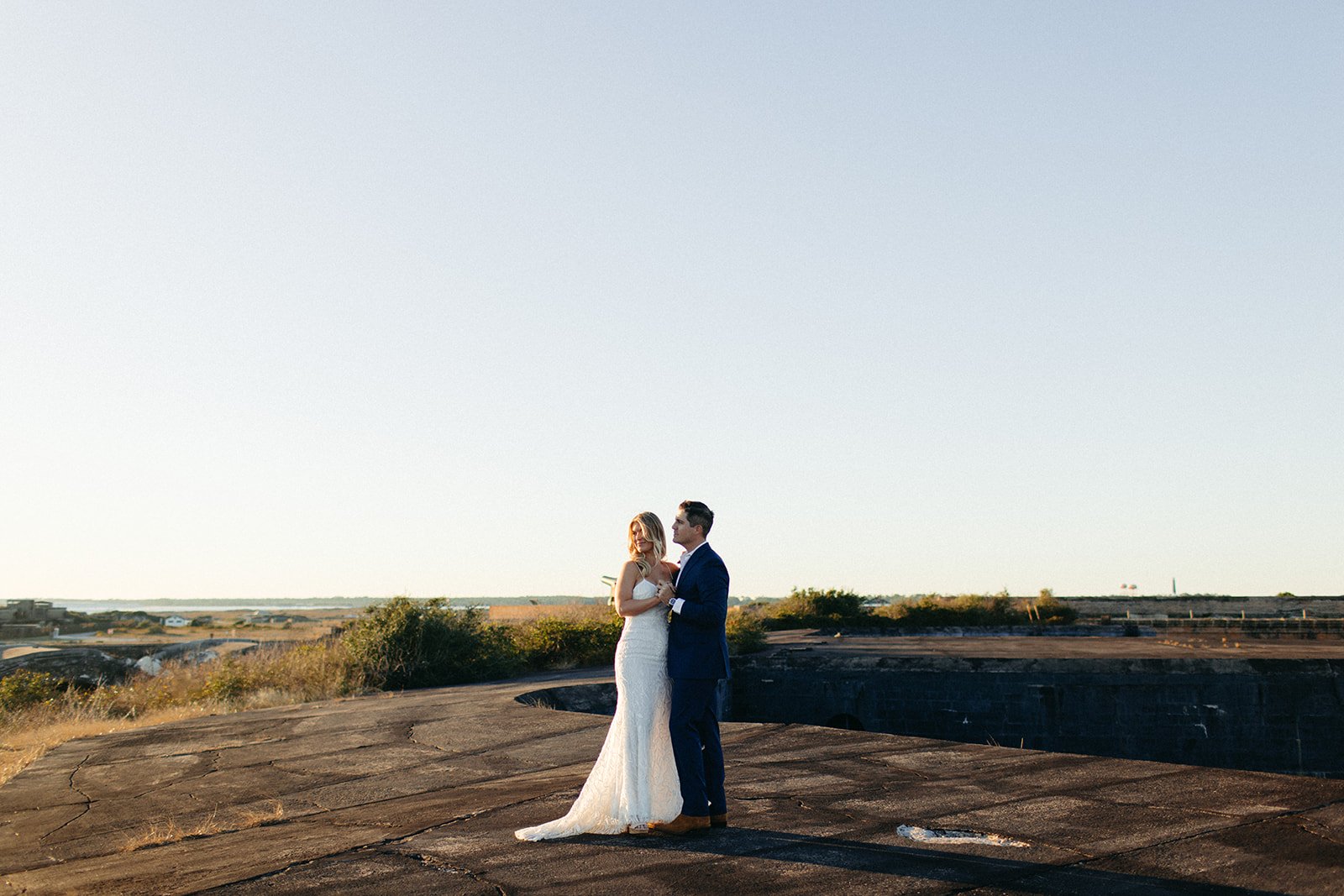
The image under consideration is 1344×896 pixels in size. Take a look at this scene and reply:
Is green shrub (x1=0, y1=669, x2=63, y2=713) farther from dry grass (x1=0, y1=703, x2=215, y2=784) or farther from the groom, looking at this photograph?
the groom

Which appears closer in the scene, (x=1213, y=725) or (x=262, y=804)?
(x=262, y=804)

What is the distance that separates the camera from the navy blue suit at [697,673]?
583cm

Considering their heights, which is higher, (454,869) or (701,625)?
(701,625)

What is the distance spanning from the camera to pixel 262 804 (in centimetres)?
825

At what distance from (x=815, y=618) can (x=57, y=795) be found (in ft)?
83.8

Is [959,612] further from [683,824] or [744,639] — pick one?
[683,824]

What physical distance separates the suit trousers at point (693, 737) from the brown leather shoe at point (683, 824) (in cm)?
3

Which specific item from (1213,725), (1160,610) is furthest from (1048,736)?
(1160,610)

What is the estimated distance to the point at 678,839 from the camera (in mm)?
5801

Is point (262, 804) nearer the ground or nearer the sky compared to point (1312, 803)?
nearer the ground

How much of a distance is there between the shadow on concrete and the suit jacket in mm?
971

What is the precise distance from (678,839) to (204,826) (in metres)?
4.05

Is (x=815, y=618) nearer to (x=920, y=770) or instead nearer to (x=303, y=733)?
(x=303, y=733)

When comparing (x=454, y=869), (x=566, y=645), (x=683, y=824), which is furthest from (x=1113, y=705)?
(x=454, y=869)
